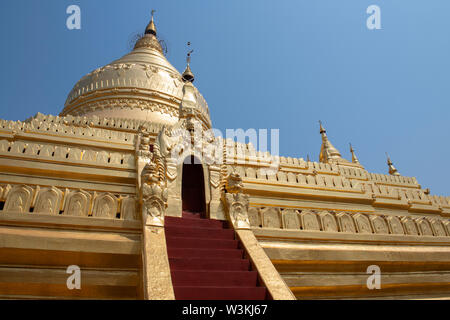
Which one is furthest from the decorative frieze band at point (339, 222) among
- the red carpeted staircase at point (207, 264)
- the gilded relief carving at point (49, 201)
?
the gilded relief carving at point (49, 201)

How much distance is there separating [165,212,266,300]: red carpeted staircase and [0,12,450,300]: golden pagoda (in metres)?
0.02

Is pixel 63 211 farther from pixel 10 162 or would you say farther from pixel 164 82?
pixel 164 82

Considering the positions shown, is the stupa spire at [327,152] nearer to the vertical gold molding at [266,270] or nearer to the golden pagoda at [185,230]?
the golden pagoda at [185,230]

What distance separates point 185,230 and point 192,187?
10.6 ft

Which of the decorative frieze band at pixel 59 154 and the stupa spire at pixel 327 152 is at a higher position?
the stupa spire at pixel 327 152

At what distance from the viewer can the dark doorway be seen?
365 inches

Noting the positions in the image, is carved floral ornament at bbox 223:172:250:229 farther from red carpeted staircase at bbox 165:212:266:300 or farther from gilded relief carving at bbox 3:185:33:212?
gilded relief carving at bbox 3:185:33:212

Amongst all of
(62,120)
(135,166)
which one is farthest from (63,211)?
(62,120)

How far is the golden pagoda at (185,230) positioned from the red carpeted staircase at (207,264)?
0.07ft

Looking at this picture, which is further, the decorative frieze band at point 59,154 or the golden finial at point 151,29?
the golden finial at point 151,29

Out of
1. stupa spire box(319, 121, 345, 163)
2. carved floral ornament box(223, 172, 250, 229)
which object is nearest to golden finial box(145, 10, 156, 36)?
stupa spire box(319, 121, 345, 163)

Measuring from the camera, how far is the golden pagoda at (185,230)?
5320mm

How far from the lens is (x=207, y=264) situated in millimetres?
5477

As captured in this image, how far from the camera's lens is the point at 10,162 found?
354 inches
